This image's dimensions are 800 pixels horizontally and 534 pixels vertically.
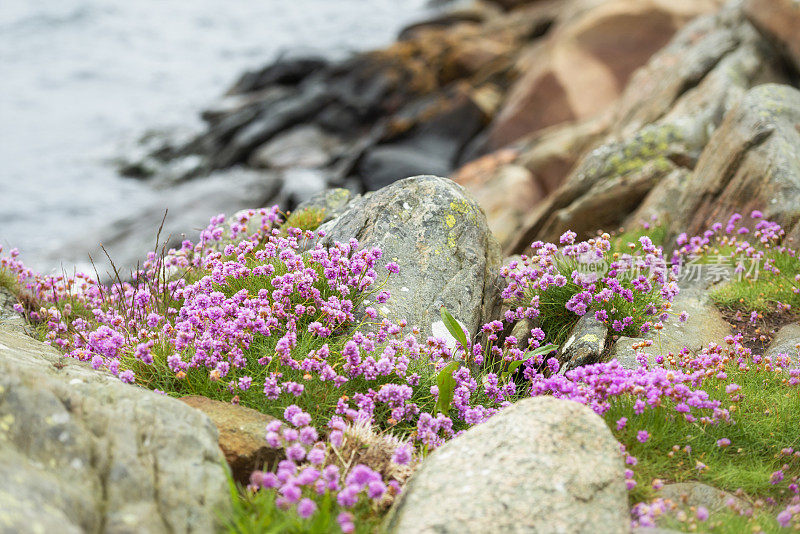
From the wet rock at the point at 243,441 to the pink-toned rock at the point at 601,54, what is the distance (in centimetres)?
1710

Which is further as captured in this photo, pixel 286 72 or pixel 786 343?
pixel 286 72

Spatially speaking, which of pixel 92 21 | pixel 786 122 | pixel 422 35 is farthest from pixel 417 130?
pixel 92 21

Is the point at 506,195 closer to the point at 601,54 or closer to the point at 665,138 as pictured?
the point at 665,138

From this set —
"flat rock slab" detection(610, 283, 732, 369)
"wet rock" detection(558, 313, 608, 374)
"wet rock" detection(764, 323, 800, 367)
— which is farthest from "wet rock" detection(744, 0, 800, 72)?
"wet rock" detection(558, 313, 608, 374)

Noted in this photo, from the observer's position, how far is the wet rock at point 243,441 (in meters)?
4.58

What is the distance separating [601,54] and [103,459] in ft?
64.0

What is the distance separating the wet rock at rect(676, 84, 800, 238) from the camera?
8398 millimetres

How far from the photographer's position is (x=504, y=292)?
683cm

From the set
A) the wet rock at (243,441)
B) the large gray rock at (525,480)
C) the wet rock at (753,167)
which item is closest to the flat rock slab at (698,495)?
the large gray rock at (525,480)

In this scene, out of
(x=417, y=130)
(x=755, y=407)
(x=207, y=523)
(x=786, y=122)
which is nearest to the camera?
(x=207, y=523)

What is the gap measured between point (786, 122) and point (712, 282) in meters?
2.95

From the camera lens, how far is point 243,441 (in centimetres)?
464

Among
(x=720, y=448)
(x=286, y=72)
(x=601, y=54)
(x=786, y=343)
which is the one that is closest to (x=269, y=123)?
(x=286, y=72)

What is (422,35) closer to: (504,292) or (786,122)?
(786,122)
